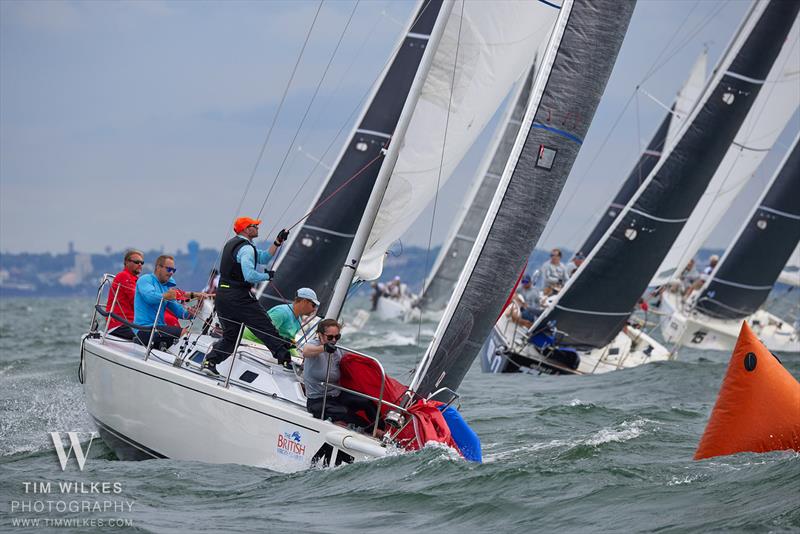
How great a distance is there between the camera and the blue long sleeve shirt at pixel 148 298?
849cm

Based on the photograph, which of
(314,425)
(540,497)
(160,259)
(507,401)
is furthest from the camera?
(507,401)

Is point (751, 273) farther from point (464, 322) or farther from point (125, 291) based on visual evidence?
point (125, 291)

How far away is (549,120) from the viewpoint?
26.5 feet

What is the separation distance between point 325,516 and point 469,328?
2.22 metres

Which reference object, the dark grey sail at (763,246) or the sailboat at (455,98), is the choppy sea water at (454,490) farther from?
the dark grey sail at (763,246)

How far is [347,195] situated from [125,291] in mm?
4796

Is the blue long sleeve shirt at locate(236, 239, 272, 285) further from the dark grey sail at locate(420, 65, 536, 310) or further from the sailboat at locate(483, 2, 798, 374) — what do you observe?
the dark grey sail at locate(420, 65, 536, 310)

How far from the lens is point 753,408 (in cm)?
762

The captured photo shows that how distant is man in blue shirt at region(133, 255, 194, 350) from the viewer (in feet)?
27.9

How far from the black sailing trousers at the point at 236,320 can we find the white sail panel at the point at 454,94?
1.39 m

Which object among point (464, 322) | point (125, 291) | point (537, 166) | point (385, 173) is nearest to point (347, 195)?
point (385, 173)

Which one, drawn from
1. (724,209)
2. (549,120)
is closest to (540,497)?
(549,120)

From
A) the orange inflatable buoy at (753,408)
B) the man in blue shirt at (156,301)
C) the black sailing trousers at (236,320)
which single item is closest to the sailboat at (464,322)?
the black sailing trousers at (236,320)

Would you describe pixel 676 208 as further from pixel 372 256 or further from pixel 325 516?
pixel 325 516
